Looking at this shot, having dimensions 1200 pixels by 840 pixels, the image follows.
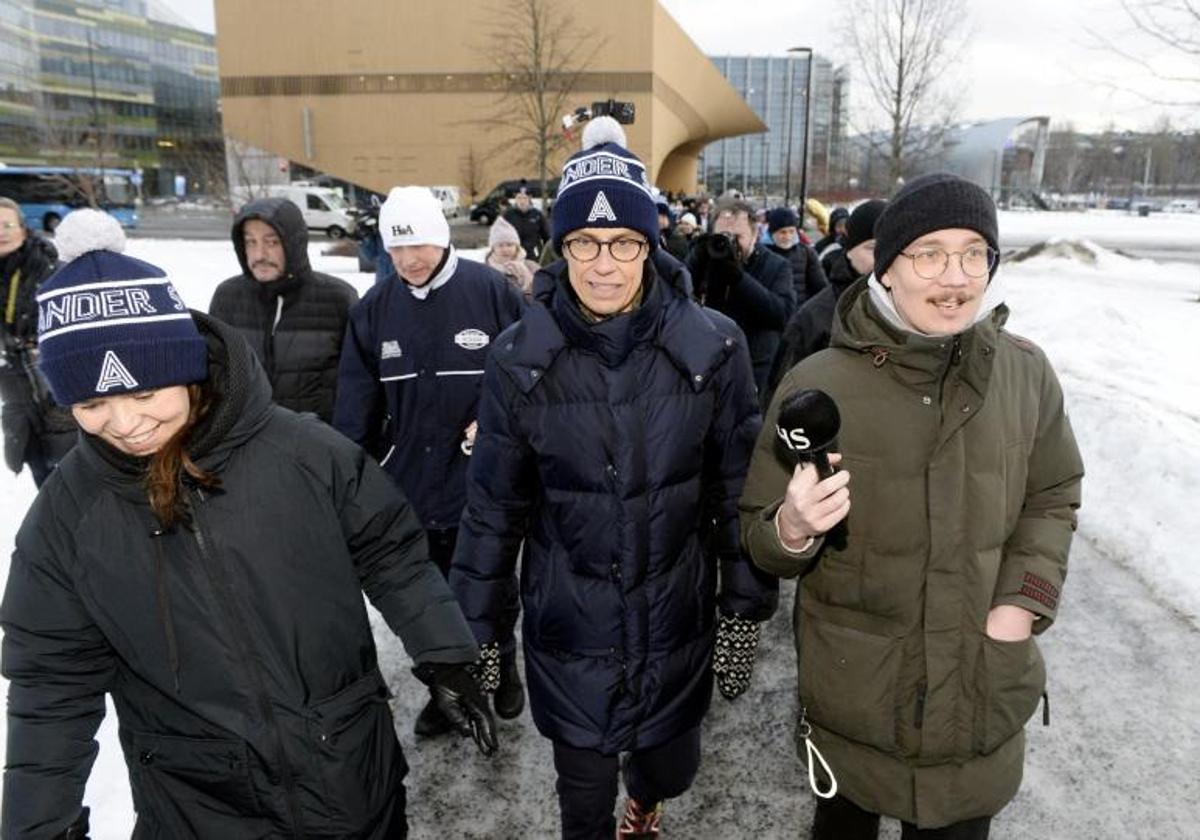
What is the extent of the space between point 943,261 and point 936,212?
11 cm

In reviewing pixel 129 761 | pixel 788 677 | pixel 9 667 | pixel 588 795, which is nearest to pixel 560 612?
pixel 588 795

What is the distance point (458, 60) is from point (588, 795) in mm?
47789

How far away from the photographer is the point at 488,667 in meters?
2.62

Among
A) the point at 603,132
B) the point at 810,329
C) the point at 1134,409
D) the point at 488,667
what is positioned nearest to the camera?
the point at 488,667

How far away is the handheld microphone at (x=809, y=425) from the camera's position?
1.48m

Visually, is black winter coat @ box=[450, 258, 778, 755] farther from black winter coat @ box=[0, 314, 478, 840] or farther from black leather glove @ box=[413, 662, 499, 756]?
black winter coat @ box=[0, 314, 478, 840]

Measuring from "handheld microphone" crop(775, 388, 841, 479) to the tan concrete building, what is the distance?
43.8 m

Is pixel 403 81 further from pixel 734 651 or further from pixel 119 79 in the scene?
pixel 119 79

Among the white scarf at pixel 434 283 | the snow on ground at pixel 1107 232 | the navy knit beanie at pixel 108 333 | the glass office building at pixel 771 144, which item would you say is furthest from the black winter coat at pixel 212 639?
the glass office building at pixel 771 144

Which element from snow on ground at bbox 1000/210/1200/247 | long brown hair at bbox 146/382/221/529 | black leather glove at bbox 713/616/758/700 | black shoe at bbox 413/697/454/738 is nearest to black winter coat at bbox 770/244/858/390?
black leather glove at bbox 713/616/758/700

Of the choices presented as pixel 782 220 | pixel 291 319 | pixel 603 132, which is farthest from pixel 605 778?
pixel 782 220

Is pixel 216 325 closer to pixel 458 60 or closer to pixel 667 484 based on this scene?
pixel 667 484

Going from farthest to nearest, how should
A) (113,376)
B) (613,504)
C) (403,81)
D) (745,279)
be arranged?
(403,81) → (745,279) → (613,504) → (113,376)

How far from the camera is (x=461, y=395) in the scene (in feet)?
11.7
